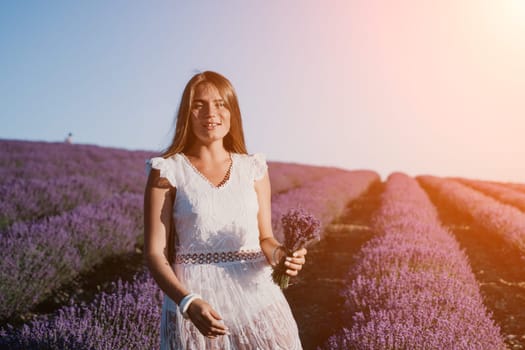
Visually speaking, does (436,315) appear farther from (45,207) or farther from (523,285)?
(45,207)

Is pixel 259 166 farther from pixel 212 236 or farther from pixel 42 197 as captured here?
pixel 42 197

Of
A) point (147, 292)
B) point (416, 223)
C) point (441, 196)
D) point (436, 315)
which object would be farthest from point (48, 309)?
point (441, 196)

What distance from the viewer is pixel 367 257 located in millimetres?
4754

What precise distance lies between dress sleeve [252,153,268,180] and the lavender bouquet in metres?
0.34

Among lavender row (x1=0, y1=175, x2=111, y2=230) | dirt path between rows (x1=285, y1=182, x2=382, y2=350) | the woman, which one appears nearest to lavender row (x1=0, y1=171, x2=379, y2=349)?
the woman

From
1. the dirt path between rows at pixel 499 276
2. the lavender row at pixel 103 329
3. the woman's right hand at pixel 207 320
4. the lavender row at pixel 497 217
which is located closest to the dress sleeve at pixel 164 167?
the woman's right hand at pixel 207 320

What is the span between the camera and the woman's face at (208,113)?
1789 mm

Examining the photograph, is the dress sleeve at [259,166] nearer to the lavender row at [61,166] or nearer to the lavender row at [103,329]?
the lavender row at [103,329]

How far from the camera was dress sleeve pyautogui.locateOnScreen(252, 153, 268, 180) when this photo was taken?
6.16 feet

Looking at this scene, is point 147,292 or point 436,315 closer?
point 436,315

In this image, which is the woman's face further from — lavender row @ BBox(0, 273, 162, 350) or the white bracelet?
lavender row @ BBox(0, 273, 162, 350)

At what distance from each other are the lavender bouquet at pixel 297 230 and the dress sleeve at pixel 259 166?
34 centimetres

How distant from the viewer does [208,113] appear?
178 centimetres

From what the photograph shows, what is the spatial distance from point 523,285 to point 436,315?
3667 millimetres
